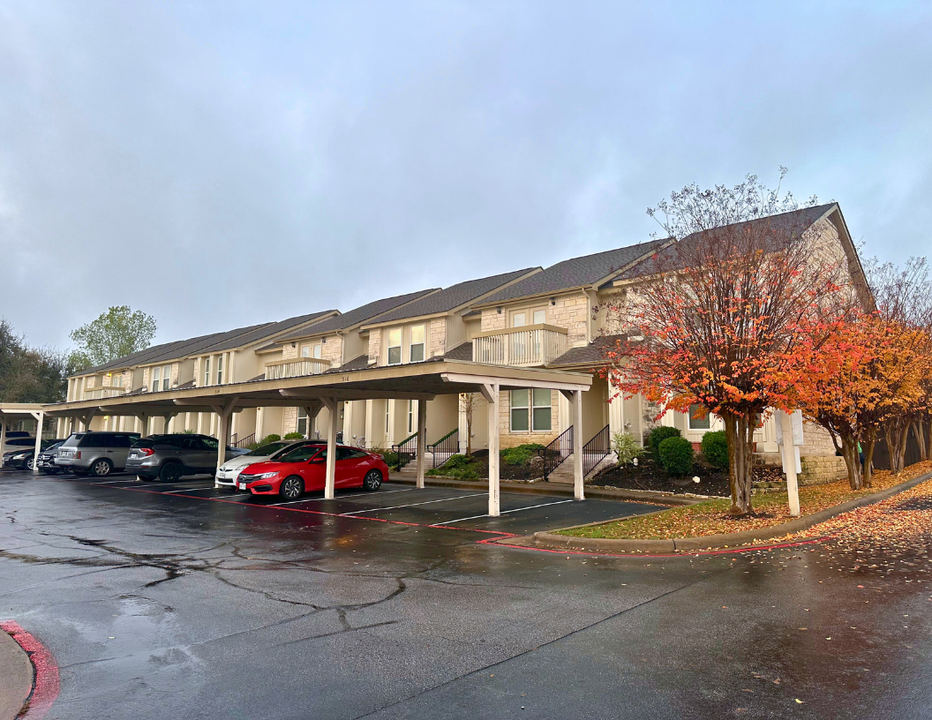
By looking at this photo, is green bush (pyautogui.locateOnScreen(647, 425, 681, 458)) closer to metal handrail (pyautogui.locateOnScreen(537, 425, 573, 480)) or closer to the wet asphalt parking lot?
metal handrail (pyautogui.locateOnScreen(537, 425, 573, 480))

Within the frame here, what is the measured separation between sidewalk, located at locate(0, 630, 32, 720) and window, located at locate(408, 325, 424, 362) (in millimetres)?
24620

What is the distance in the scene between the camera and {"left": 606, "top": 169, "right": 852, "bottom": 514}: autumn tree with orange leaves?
11.2m

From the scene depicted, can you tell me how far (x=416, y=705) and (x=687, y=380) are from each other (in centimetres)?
882

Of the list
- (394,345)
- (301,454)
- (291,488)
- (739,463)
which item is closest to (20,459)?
(394,345)

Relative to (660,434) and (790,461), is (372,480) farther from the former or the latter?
(790,461)

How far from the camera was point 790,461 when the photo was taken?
39.5ft

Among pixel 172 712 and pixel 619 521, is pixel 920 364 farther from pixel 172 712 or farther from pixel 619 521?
pixel 172 712

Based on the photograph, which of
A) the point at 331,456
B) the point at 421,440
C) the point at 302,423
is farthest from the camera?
the point at 302,423

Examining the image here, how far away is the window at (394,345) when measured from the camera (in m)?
31.2

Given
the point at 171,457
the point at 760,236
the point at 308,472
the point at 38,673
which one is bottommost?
the point at 38,673

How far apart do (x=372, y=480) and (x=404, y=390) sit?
3384mm

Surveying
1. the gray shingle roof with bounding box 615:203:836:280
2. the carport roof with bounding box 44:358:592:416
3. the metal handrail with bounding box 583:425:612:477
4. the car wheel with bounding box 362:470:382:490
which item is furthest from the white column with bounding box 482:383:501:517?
the metal handrail with bounding box 583:425:612:477

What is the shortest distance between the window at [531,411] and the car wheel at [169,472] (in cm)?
1284

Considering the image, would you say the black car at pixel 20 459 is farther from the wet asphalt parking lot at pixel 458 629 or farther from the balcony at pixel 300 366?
the wet asphalt parking lot at pixel 458 629
